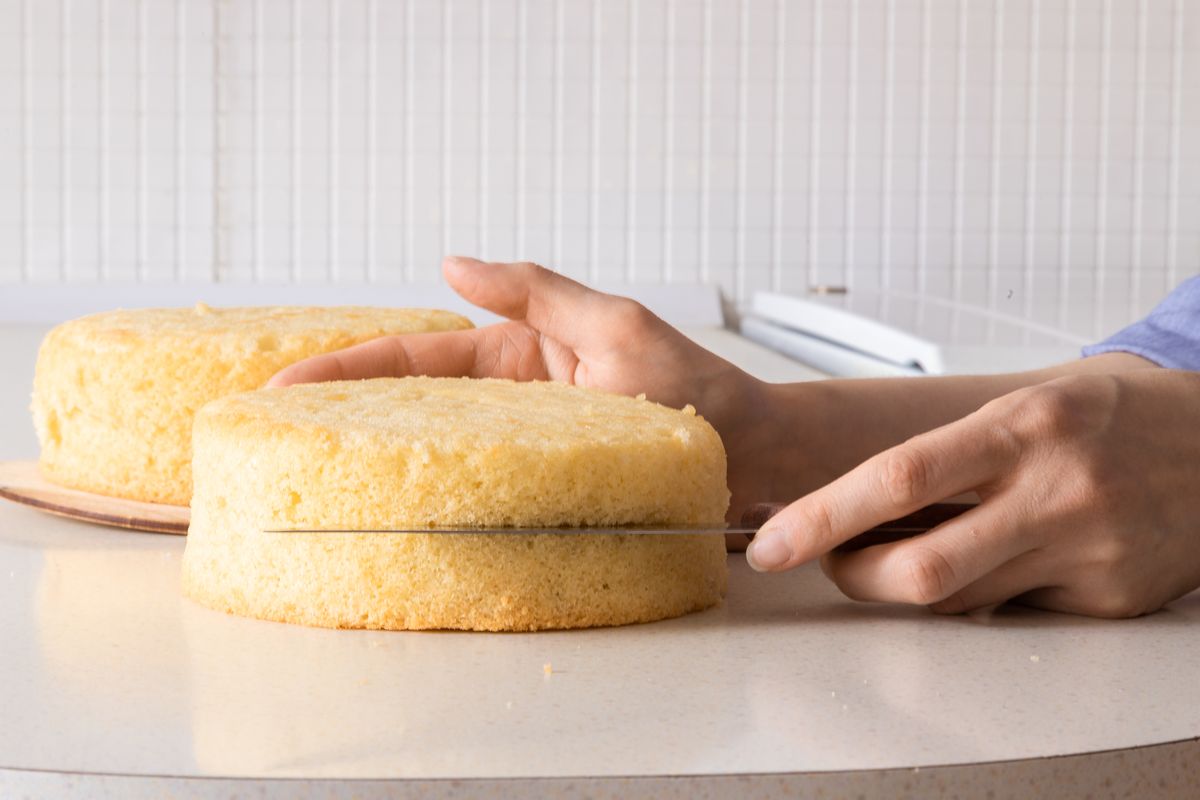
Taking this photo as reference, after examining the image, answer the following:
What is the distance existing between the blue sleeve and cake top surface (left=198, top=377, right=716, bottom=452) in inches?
18.7

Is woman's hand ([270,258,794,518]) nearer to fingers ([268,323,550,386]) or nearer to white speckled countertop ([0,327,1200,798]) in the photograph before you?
fingers ([268,323,550,386])

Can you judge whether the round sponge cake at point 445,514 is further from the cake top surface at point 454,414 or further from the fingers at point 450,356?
the fingers at point 450,356

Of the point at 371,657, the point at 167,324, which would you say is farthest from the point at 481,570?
the point at 167,324

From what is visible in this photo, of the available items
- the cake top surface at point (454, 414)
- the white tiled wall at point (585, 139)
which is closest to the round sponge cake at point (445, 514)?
the cake top surface at point (454, 414)

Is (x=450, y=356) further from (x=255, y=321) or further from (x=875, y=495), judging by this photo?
(x=875, y=495)

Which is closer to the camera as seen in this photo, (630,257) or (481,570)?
(481,570)

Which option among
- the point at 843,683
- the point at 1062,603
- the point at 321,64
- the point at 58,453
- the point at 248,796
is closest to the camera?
the point at 248,796

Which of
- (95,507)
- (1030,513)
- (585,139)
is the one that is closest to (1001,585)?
(1030,513)

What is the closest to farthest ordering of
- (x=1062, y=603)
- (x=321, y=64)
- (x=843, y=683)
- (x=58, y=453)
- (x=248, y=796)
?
(x=248, y=796), (x=843, y=683), (x=1062, y=603), (x=58, y=453), (x=321, y=64)

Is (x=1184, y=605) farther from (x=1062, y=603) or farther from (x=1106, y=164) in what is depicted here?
(x=1106, y=164)

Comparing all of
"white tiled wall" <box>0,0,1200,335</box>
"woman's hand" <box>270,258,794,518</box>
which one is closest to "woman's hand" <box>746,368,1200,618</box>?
"woman's hand" <box>270,258,794,518</box>

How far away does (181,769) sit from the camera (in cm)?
42

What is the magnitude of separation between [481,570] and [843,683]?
0.16 m

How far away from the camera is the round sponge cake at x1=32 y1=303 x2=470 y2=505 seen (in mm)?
894
